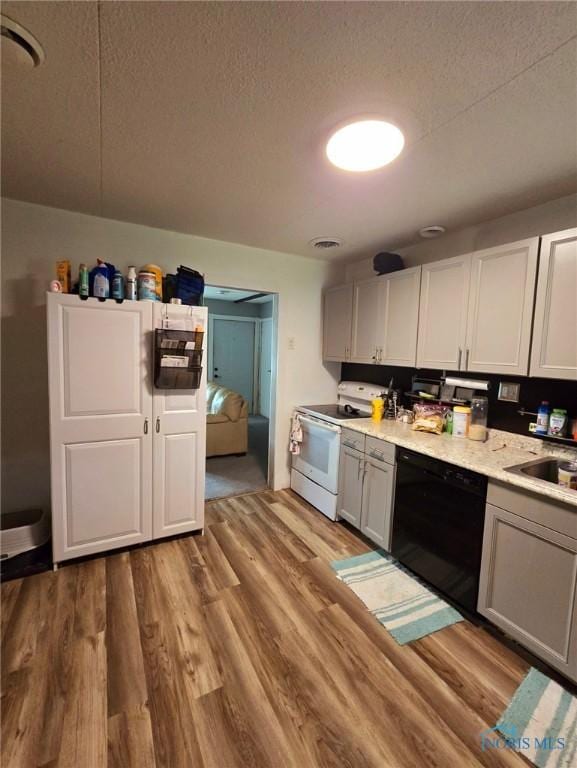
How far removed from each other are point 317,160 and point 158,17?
0.86 metres

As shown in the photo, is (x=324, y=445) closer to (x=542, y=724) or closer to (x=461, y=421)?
(x=461, y=421)

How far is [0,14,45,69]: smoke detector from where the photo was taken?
1.00 metres

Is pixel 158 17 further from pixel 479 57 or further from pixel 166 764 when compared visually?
pixel 166 764

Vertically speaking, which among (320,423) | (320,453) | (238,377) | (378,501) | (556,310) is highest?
(556,310)

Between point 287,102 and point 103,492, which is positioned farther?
point 103,492

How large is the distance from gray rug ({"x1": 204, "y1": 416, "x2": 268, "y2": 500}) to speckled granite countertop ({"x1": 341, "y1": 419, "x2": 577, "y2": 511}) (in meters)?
1.54

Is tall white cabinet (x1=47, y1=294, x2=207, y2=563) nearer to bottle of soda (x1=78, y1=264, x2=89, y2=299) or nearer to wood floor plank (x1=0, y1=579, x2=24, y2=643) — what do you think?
bottle of soda (x1=78, y1=264, x2=89, y2=299)

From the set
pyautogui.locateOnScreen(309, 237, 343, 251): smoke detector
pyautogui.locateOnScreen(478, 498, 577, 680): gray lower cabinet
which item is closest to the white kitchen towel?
pyautogui.locateOnScreen(309, 237, 343, 251): smoke detector

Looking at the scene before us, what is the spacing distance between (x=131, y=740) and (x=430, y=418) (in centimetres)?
234

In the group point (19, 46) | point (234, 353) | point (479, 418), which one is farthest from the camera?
point (234, 353)

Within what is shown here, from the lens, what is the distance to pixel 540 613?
1.49m

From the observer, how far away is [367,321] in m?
2.98

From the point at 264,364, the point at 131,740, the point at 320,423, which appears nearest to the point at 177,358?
the point at 320,423

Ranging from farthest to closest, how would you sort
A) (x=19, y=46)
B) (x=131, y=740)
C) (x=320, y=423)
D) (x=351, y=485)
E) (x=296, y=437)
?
1. (x=296, y=437)
2. (x=320, y=423)
3. (x=351, y=485)
4. (x=131, y=740)
5. (x=19, y=46)
